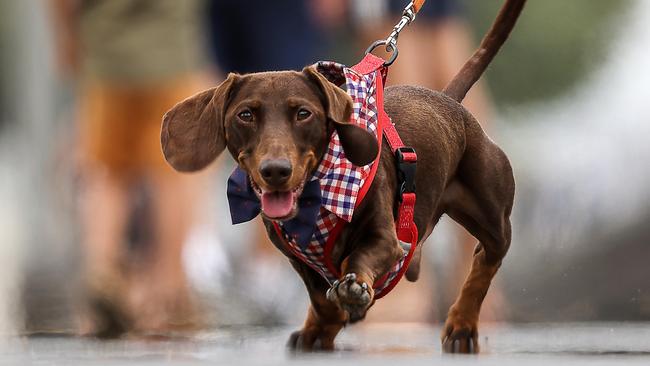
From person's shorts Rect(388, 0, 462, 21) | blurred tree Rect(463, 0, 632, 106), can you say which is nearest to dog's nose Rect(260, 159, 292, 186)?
person's shorts Rect(388, 0, 462, 21)

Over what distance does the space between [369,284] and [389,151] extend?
20.4 inches

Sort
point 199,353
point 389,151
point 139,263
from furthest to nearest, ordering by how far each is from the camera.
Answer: point 139,263, point 199,353, point 389,151

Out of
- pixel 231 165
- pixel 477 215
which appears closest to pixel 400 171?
pixel 477 215

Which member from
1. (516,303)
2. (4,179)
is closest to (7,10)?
(4,179)

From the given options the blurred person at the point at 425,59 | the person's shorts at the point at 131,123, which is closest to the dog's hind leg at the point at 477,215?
the blurred person at the point at 425,59

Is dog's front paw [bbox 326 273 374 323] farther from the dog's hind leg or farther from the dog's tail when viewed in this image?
the dog's tail

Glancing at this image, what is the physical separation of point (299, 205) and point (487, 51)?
51.5 inches

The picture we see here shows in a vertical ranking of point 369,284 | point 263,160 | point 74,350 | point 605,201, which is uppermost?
point 263,160

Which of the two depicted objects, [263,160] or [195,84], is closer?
[263,160]

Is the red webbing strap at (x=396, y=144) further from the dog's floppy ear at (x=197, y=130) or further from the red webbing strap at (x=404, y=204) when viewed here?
the dog's floppy ear at (x=197, y=130)

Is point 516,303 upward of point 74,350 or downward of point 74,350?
downward

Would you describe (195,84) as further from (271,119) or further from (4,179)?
(4,179)

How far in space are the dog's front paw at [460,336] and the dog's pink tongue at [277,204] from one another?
115 centimetres

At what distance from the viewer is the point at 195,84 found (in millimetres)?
8555
